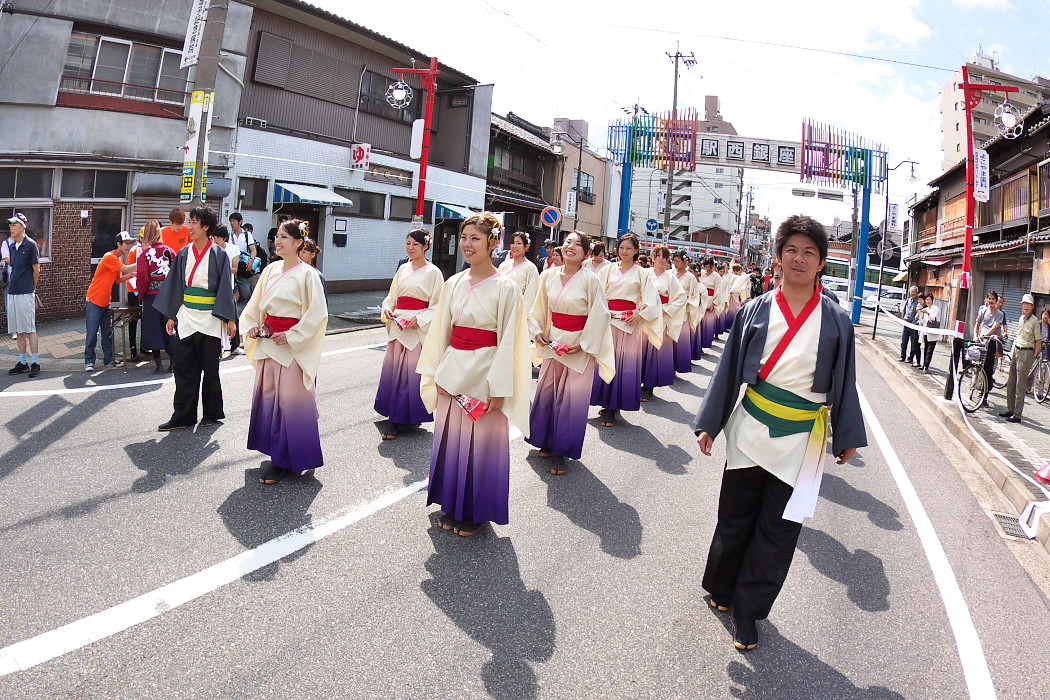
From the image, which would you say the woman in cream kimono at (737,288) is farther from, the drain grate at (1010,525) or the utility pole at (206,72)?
the utility pole at (206,72)

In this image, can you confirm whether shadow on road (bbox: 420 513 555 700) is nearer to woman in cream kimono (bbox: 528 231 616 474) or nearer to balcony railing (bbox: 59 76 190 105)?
woman in cream kimono (bbox: 528 231 616 474)

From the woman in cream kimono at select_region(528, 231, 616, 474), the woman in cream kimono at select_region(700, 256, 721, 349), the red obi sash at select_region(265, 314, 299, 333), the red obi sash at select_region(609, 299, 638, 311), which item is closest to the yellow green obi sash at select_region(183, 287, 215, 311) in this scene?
the red obi sash at select_region(265, 314, 299, 333)

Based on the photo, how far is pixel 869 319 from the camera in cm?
3900

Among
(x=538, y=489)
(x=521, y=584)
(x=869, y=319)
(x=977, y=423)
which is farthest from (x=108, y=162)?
(x=869, y=319)

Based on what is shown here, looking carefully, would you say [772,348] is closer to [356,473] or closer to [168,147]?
[356,473]

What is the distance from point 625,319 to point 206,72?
6782 millimetres

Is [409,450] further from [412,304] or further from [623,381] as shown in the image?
[623,381]

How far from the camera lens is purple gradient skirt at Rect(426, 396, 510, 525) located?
440 cm

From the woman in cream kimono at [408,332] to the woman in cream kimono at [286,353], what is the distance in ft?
4.35

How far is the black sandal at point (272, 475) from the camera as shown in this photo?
5.02 meters

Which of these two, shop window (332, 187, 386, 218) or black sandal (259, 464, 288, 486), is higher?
shop window (332, 187, 386, 218)

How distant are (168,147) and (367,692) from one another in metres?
14.5

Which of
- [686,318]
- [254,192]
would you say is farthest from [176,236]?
[254,192]

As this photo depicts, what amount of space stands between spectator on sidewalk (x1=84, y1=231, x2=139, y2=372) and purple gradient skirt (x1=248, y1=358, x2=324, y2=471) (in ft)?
14.5
